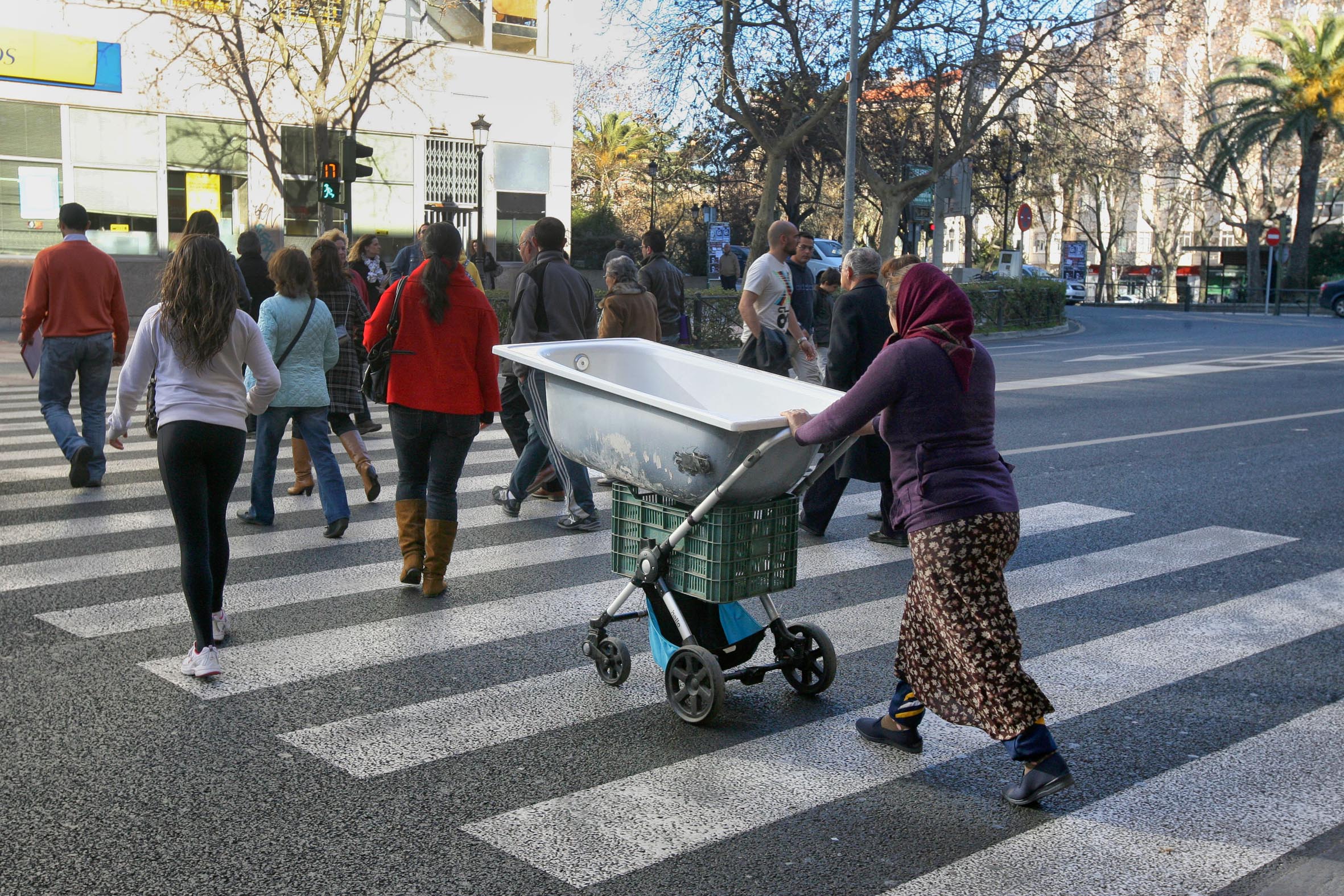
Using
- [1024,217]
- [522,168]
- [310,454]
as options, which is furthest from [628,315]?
[1024,217]

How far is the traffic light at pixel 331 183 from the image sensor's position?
729 inches

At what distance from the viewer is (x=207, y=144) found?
27641 millimetres

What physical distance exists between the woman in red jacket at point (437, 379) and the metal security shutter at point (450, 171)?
977 inches

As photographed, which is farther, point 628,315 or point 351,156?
point 351,156

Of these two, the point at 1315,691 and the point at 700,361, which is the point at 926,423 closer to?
the point at 700,361

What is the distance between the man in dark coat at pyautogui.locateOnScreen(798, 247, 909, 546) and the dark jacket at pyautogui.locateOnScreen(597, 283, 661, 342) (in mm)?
1483

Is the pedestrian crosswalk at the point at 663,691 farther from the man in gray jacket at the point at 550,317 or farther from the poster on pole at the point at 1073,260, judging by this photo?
the poster on pole at the point at 1073,260

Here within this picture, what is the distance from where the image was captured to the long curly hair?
503 cm

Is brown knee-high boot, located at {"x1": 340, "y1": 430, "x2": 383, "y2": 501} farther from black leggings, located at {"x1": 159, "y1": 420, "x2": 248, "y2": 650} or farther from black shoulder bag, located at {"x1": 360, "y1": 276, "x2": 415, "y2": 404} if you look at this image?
black leggings, located at {"x1": 159, "y1": 420, "x2": 248, "y2": 650}

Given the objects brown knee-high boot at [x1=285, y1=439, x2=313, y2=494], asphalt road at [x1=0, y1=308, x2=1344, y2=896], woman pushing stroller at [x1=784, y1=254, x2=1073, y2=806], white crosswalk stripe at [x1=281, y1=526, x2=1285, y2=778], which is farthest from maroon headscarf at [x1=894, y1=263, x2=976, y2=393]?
brown knee-high boot at [x1=285, y1=439, x2=313, y2=494]

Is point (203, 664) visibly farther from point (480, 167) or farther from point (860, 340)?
point (480, 167)

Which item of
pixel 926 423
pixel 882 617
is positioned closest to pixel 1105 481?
pixel 882 617

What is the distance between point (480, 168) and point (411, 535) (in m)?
24.1

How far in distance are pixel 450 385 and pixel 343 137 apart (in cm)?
1379
